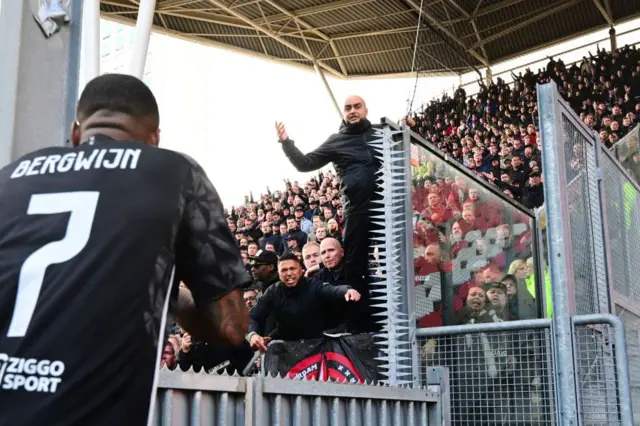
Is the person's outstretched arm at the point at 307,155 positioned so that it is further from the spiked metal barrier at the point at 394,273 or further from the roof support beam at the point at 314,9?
the roof support beam at the point at 314,9

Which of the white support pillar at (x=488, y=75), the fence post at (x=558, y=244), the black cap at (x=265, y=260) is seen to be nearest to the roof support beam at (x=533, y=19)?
the white support pillar at (x=488, y=75)

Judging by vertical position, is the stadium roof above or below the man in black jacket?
above

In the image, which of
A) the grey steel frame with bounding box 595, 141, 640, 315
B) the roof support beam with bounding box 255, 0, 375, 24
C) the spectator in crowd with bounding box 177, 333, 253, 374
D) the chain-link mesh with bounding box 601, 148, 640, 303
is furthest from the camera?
the roof support beam with bounding box 255, 0, 375, 24

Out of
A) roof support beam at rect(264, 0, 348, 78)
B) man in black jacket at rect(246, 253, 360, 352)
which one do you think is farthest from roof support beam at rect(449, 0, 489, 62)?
man in black jacket at rect(246, 253, 360, 352)

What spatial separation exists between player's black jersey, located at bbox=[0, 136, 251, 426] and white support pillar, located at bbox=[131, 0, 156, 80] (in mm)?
7326

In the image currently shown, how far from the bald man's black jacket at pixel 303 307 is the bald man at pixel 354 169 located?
0.23m

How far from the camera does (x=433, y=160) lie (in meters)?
4.83

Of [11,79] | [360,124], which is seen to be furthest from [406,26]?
[11,79]

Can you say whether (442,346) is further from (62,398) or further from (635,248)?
(62,398)

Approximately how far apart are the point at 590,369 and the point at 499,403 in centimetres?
49

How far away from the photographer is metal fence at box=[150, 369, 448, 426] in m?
2.65

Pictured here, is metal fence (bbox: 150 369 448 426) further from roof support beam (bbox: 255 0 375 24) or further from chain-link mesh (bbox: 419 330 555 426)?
roof support beam (bbox: 255 0 375 24)

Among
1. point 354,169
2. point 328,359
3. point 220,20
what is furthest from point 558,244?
point 220,20

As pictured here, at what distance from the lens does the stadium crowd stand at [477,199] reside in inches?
188
